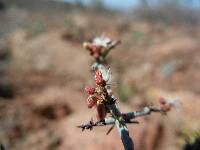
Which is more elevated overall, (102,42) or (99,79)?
(102,42)

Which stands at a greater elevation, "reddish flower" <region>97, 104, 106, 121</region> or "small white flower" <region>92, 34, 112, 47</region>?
"small white flower" <region>92, 34, 112, 47</region>

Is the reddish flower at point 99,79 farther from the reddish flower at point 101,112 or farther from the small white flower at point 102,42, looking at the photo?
the small white flower at point 102,42

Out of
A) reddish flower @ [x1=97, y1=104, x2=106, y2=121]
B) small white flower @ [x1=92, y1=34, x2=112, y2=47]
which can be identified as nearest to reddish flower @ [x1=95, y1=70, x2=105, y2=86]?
reddish flower @ [x1=97, y1=104, x2=106, y2=121]

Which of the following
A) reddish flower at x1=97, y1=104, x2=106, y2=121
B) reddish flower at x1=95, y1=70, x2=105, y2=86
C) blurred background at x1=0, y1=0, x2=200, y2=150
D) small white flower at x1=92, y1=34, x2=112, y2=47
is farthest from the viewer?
blurred background at x1=0, y1=0, x2=200, y2=150

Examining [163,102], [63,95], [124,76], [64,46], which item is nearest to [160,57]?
[124,76]

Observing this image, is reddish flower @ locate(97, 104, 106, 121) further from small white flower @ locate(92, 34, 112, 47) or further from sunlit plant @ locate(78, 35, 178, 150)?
small white flower @ locate(92, 34, 112, 47)

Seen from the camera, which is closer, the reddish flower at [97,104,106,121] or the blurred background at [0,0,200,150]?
the reddish flower at [97,104,106,121]

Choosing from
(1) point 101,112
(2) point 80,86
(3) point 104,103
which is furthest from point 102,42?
(2) point 80,86

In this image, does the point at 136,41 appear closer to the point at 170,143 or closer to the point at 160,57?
the point at 160,57

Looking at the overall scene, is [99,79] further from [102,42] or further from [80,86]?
[80,86]
